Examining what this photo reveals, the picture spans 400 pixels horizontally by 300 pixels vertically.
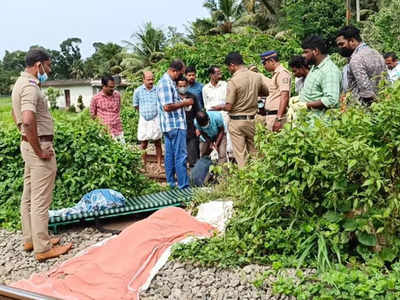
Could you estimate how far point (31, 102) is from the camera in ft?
15.7

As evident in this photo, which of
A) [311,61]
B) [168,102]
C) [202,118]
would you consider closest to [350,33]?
[311,61]

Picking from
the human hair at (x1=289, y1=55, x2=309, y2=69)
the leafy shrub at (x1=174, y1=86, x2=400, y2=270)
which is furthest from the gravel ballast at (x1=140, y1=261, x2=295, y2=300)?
the human hair at (x1=289, y1=55, x2=309, y2=69)

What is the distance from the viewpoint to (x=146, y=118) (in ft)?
29.4

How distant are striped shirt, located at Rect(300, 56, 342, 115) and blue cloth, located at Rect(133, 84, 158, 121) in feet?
11.9

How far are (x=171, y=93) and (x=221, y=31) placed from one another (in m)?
30.4

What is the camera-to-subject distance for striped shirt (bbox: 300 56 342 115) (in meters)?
5.43

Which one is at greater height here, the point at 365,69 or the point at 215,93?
the point at 365,69

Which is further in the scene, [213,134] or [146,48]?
[146,48]

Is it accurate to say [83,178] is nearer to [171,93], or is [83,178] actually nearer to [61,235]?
[61,235]

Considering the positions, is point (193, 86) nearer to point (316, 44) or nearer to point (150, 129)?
point (150, 129)

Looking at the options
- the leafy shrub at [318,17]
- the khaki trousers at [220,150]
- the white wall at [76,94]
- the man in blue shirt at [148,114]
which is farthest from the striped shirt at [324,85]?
the white wall at [76,94]

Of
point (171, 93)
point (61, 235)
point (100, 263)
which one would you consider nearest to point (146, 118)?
point (171, 93)

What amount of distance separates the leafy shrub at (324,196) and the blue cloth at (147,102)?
4.76 m

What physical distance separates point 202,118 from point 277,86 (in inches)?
48.1
